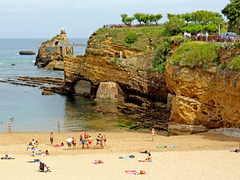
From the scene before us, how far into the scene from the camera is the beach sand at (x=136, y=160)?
62.7 ft

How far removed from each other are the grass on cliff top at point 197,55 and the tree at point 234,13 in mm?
8841

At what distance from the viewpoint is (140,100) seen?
45.2 meters

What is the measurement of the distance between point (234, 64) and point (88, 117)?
1804 cm

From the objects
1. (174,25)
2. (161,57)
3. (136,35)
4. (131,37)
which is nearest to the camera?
(161,57)

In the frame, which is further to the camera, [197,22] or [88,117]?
[197,22]

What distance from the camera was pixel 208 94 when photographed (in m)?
29.2

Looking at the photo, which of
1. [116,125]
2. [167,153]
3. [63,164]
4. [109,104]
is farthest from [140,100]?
[63,164]

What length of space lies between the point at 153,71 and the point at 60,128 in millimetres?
14017

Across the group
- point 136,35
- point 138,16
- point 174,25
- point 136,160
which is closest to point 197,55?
point 136,160

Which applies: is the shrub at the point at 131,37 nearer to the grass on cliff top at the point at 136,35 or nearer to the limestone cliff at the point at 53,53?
the grass on cliff top at the point at 136,35

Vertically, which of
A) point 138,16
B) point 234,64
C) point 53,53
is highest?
point 138,16

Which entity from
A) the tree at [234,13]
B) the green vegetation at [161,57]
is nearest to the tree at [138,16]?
the green vegetation at [161,57]

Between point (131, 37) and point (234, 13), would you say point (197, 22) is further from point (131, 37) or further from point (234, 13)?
point (234, 13)

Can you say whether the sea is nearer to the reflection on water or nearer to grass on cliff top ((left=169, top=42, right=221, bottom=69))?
the reflection on water
